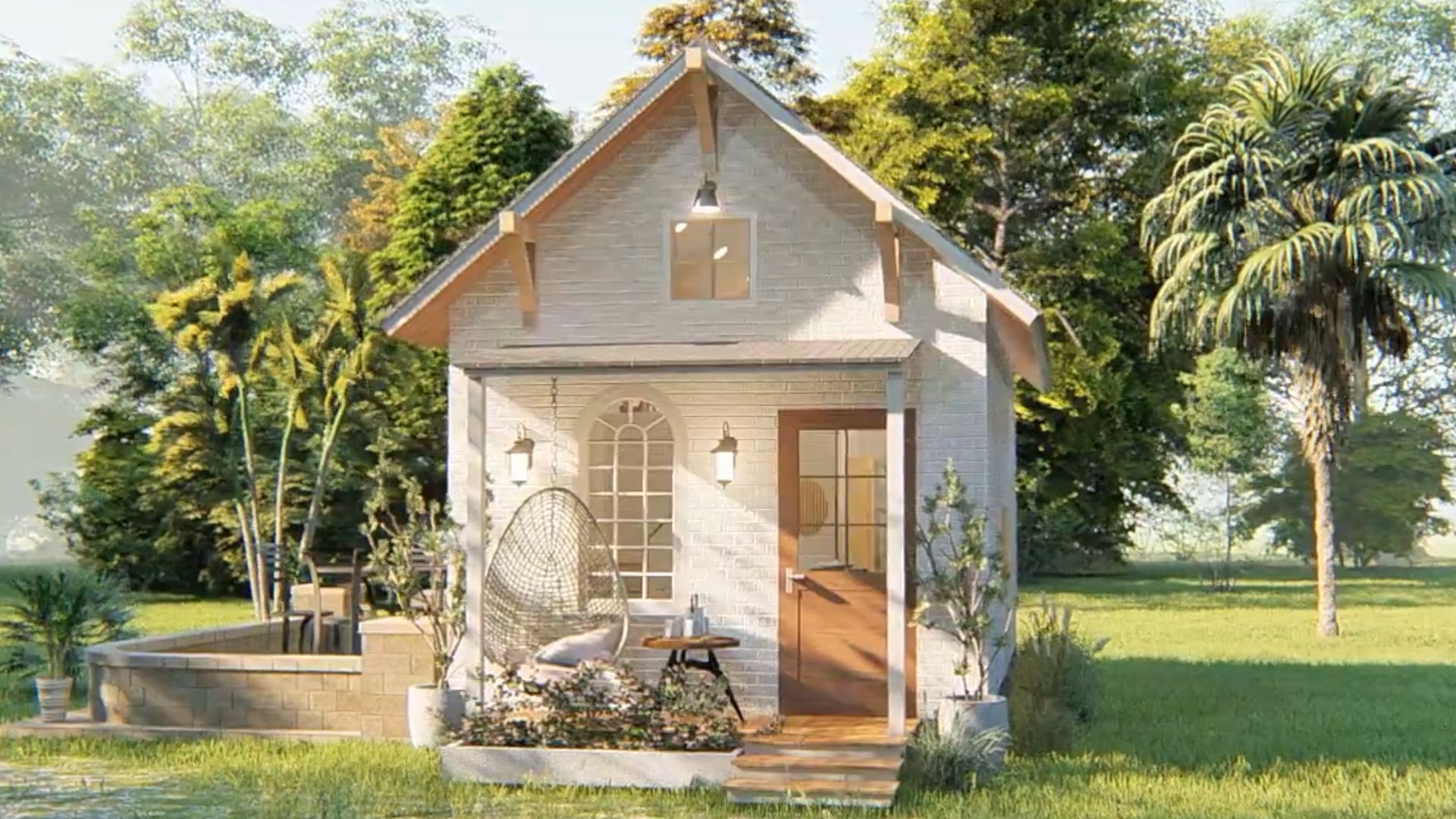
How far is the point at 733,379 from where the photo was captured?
46.9 ft

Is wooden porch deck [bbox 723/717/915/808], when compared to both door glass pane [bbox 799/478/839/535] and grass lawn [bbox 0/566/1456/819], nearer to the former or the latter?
grass lawn [bbox 0/566/1456/819]

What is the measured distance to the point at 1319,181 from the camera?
29.3 metres

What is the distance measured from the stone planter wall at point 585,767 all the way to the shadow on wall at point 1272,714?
363 centimetres

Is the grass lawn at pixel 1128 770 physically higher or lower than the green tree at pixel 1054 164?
lower

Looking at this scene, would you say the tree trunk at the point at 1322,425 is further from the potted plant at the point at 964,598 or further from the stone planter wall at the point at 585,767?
the stone planter wall at the point at 585,767

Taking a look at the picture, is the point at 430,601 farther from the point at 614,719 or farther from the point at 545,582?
the point at 614,719

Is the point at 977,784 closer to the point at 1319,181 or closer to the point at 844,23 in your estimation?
the point at 1319,181

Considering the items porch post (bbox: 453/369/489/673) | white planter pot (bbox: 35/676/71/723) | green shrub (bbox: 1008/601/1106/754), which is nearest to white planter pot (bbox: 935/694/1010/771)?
green shrub (bbox: 1008/601/1106/754)

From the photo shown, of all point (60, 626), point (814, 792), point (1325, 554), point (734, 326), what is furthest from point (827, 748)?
point (1325, 554)

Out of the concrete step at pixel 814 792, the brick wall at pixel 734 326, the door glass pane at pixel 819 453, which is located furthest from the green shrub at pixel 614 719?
the door glass pane at pixel 819 453

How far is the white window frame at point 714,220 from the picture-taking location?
14.1 meters

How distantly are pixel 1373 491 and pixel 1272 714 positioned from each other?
4013cm

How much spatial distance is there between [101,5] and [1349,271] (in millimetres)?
50415

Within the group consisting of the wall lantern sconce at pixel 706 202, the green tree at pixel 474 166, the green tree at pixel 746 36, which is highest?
the green tree at pixel 746 36
